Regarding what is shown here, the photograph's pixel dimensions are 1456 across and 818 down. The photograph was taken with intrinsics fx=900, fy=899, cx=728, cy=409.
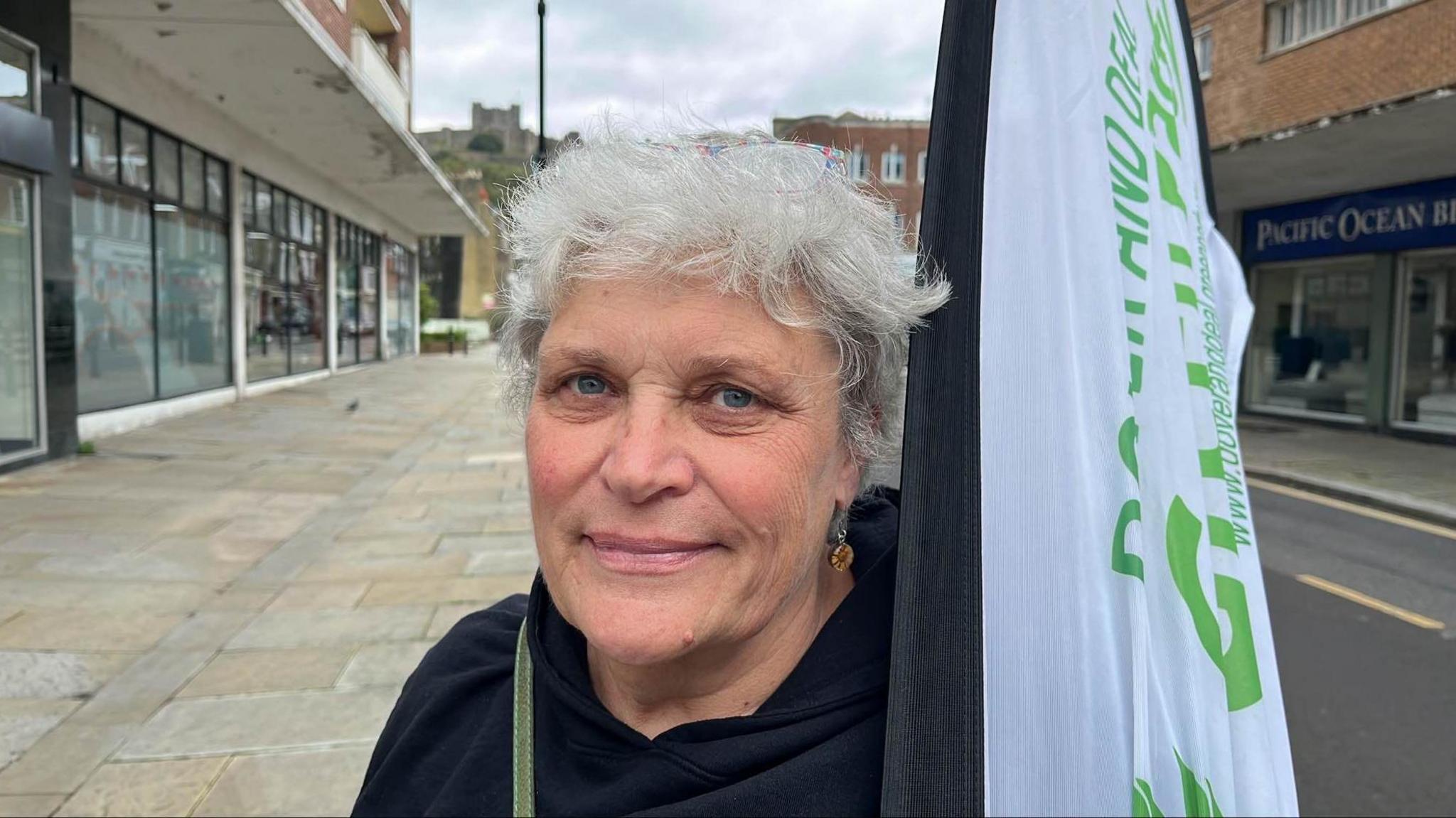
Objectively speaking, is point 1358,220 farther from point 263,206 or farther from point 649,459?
point 263,206

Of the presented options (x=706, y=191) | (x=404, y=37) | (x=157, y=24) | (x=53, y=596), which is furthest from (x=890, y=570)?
(x=157, y=24)

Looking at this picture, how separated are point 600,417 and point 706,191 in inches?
13.3

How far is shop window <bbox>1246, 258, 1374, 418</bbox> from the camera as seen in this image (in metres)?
12.4

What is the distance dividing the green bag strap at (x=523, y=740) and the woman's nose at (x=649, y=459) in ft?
1.40

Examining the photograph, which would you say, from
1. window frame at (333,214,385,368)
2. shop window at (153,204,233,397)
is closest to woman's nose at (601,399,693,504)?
shop window at (153,204,233,397)

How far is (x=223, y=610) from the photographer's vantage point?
4.75 m

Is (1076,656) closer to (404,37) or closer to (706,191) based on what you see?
(706,191)

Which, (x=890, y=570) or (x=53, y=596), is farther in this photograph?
(x=53, y=596)

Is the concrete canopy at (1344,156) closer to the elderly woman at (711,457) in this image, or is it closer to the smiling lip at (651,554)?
the elderly woman at (711,457)

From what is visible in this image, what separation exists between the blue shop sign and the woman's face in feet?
5.01

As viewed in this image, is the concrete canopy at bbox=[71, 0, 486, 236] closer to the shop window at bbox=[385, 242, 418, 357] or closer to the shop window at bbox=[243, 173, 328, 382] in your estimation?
the shop window at bbox=[243, 173, 328, 382]

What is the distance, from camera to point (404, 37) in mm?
2111

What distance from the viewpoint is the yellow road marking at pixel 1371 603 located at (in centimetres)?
474

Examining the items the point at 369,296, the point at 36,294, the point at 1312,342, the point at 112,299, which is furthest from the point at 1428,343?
the point at 369,296
